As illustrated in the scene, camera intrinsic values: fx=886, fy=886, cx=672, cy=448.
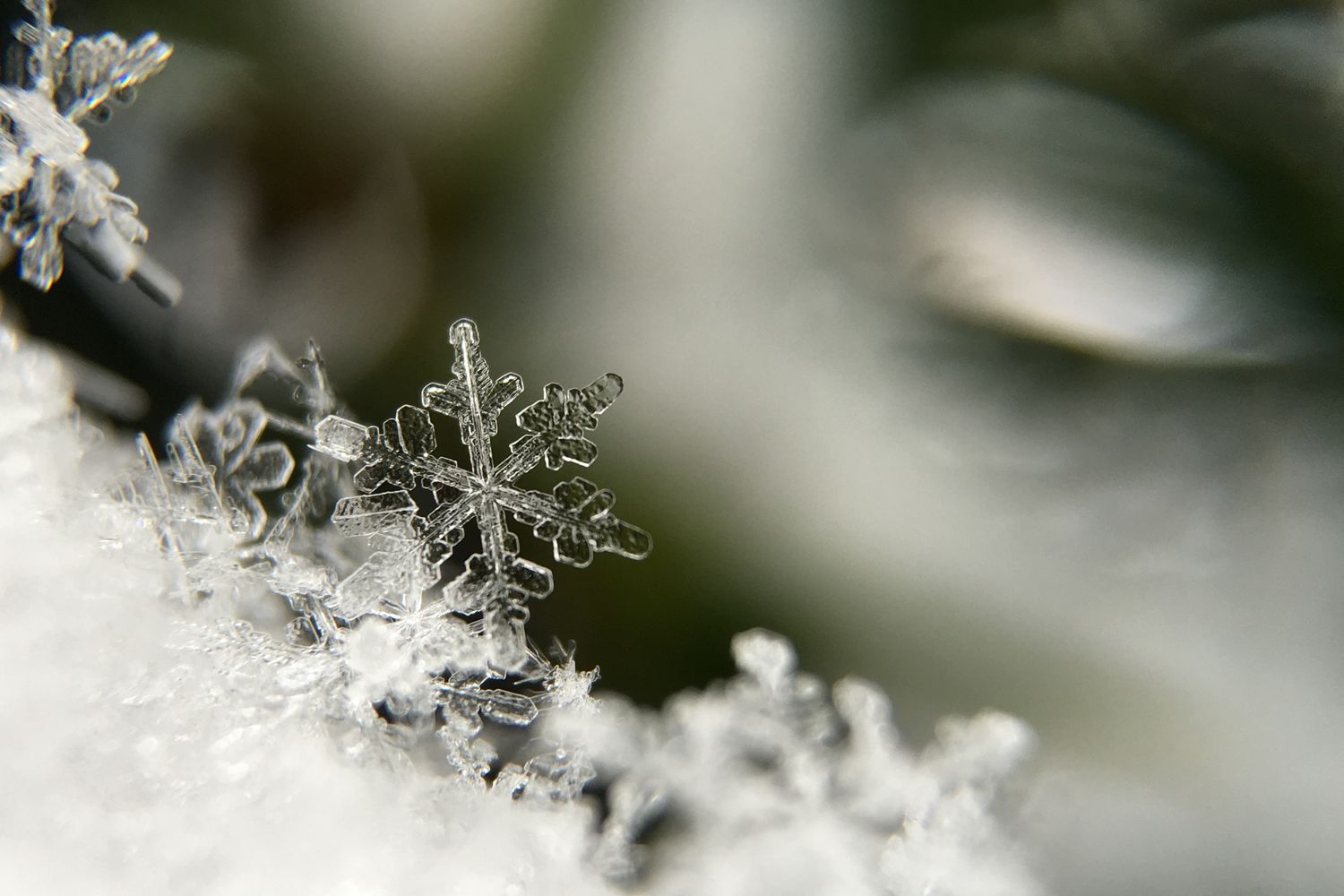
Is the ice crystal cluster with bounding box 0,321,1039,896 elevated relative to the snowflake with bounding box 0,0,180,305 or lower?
lower

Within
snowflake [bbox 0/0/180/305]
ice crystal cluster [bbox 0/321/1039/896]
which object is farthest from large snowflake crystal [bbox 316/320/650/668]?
snowflake [bbox 0/0/180/305]

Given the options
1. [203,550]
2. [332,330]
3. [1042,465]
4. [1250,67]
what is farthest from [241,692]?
[1250,67]

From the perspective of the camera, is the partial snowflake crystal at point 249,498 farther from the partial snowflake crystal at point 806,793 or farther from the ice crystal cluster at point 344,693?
the partial snowflake crystal at point 806,793

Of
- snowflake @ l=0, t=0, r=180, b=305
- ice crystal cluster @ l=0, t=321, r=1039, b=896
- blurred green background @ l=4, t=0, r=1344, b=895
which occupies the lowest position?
ice crystal cluster @ l=0, t=321, r=1039, b=896

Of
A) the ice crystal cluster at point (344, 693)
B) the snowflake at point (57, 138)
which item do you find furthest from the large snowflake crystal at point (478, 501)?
the snowflake at point (57, 138)

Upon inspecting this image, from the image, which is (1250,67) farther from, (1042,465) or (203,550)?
(203,550)

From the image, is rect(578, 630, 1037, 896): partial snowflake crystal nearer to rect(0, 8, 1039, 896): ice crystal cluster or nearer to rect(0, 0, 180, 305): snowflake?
rect(0, 8, 1039, 896): ice crystal cluster

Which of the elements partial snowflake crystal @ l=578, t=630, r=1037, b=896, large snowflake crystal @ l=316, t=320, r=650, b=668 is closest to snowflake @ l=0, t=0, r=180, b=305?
large snowflake crystal @ l=316, t=320, r=650, b=668
